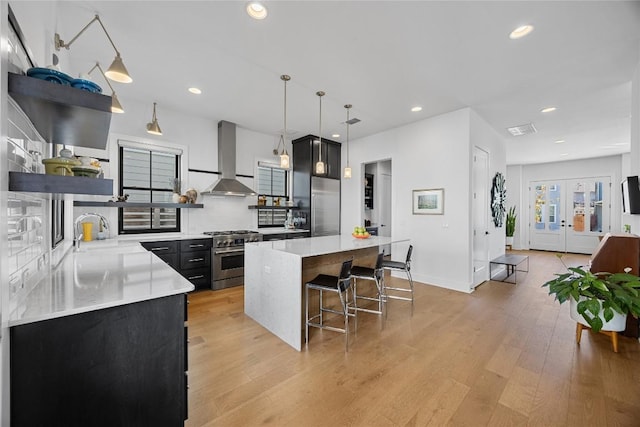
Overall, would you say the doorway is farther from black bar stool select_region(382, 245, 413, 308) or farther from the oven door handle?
the oven door handle

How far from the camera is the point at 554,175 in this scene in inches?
332

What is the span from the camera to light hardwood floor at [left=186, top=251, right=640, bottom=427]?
1705 mm

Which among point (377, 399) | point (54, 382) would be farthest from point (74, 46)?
point (377, 399)

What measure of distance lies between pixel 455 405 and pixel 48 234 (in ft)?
10.4

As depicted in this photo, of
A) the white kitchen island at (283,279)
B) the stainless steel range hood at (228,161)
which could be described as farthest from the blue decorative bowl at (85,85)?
the stainless steel range hood at (228,161)

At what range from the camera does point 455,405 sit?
1.79 metres

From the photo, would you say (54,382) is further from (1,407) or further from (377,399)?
(377,399)

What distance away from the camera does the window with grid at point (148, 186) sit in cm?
418

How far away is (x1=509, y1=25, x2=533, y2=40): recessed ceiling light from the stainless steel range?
14.2ft

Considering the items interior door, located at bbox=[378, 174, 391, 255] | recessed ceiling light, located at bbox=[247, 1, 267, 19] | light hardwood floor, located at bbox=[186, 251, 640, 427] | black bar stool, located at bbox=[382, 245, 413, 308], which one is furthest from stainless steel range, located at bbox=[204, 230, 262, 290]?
interior door, located at bbox=[378, 174, 391, 255]

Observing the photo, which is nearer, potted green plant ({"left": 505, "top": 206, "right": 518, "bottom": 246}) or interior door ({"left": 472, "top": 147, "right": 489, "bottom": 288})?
interior door ({"left": 472, "top": 147, "right": 489, "bottom": 288})

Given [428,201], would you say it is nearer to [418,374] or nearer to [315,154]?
[315,154]

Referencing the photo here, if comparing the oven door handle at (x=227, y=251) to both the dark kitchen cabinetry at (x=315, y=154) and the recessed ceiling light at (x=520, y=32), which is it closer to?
the dark kitchen cabinetry at (x=315, y=154)

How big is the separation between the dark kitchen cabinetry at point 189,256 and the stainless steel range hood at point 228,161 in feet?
3.39
